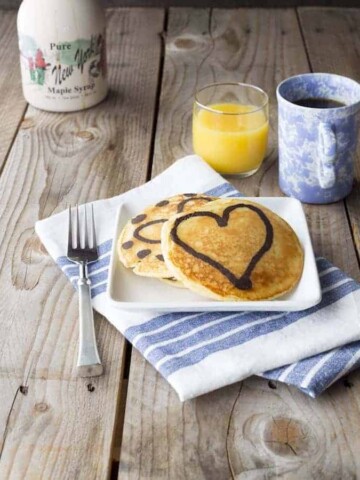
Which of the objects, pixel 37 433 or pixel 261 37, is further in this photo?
pixel 261 37

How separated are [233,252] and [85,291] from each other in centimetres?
19

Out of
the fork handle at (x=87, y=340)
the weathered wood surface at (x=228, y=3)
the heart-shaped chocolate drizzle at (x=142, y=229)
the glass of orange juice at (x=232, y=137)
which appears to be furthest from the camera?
the weathered wood surface at (x=228, y=3)

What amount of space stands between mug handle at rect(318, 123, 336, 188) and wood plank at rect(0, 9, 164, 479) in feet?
0.94

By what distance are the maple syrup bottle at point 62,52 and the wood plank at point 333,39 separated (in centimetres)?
47

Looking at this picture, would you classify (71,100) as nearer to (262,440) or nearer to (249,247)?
(249,247)

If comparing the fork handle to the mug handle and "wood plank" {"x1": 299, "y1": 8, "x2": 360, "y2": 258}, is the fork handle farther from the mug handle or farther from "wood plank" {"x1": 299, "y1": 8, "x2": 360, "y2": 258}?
"wood plank" {"x1": 299, "y1": 8, "x2": 360, "y2": 258}

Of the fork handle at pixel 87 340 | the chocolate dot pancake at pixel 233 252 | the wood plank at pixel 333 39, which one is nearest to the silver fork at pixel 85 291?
the fork handle at pixel 87 340

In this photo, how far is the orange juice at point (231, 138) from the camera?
1285 mm

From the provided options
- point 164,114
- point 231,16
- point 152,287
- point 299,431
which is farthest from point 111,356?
point 231,16

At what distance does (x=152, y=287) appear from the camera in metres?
0.99

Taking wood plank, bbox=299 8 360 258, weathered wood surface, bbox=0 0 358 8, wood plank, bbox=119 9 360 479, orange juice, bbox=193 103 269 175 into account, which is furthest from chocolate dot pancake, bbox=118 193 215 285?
weathered wood surface, bbox=0 0 358 8

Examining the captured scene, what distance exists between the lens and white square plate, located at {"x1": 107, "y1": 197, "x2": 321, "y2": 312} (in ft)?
3.00

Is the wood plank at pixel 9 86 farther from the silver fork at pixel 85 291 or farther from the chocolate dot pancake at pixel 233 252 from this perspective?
the chocolate dot pancake at pixel 233 252

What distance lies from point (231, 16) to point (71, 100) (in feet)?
1.99
